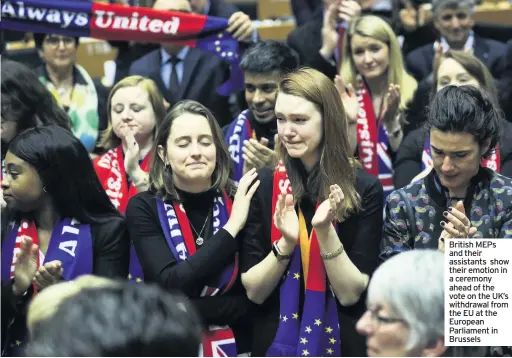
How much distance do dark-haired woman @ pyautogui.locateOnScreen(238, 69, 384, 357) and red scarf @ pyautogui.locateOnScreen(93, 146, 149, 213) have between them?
3.65 ft

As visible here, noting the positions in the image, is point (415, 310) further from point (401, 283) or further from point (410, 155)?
point (410, 155)

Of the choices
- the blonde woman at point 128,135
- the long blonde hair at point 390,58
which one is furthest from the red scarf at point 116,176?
the long blonde hair at point 390,58

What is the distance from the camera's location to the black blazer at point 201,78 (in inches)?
255

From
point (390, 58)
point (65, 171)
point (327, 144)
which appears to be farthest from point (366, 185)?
point (390, 58)

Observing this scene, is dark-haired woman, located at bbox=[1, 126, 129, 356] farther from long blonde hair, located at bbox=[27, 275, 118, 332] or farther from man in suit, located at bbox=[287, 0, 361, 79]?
man in suit, located at bbox=[287, 0, 361, 79]

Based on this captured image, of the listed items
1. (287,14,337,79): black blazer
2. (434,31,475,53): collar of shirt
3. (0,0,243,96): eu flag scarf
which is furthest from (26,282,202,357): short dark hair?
(434,31,475,53): collar of shirt

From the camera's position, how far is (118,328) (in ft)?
8.21

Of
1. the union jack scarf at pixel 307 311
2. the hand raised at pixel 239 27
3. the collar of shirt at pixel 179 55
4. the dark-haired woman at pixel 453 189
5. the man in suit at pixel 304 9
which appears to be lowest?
the union jack scarf at pixel 307 311

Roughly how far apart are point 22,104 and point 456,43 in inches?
116

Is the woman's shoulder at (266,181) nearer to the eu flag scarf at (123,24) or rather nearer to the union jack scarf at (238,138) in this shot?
the union jack scarf at (238,138)

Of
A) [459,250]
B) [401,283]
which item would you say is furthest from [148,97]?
[401,283]

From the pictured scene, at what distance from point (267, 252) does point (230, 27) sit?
2.20 m

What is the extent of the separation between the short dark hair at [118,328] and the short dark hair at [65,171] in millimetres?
2081

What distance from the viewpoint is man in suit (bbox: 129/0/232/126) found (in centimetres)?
651
